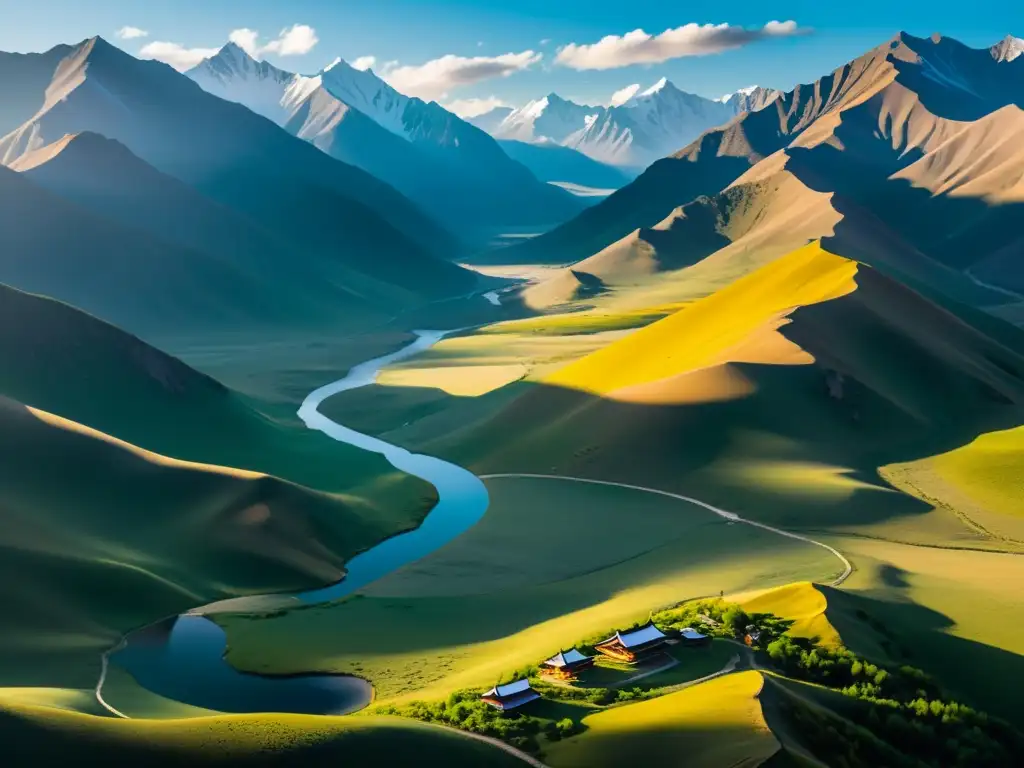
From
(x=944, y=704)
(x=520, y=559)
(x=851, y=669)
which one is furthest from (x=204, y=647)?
(x=944, y=704)

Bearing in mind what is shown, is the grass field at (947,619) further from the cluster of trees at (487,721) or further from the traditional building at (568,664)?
the cluster of trees at (487,721)

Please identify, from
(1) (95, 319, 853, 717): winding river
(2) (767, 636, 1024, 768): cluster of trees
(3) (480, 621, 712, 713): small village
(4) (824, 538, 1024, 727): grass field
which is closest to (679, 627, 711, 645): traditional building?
(3) (480, 621, 712, 713): small village

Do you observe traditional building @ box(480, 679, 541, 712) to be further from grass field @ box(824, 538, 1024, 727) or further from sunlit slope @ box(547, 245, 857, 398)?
sunlit slope @ box(547, 245, 857, 398)

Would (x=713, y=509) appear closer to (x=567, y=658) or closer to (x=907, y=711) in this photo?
(x=567, y=658)

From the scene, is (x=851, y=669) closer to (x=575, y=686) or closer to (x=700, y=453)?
(x=575, y=686)

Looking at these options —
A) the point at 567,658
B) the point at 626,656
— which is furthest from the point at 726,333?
the point at 567,658

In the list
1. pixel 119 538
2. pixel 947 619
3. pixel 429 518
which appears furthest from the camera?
pixel 429 518

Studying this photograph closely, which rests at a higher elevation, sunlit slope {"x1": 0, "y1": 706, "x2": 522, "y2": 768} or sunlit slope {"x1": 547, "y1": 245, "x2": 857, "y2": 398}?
sunlit slope {"x1": 547, "y1": 245, "x2": 857, "y2": 398}
